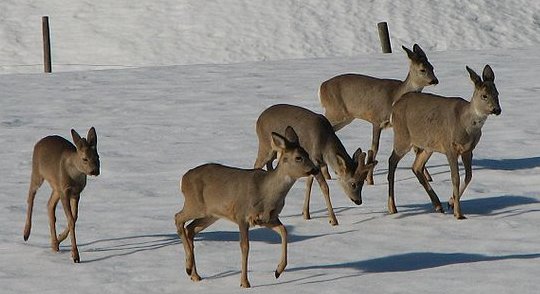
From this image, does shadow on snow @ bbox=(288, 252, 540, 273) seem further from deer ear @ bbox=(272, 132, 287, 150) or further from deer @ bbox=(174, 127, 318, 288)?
deer ear @ bbox=(272, 132, 287, 150)

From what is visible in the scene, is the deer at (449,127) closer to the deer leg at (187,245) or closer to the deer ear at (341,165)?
the deer ear at (341,165)

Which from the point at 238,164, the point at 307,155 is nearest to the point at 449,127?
the point at 307,155

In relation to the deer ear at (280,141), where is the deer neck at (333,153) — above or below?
below

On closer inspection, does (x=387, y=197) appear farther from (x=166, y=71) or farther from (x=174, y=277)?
(x=166, y=71)

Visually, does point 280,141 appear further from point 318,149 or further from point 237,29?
point 237,29

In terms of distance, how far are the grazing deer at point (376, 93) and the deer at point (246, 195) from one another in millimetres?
4693

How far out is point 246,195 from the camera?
1034 cm

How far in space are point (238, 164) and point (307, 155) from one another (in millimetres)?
5610

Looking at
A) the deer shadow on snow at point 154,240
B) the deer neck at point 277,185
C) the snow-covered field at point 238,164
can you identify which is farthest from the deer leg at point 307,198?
the deer neck at point 277,185

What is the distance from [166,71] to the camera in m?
25.5

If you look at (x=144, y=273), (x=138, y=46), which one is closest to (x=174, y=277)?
(x=144, y=273)

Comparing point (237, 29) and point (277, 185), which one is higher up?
point (277, 185)

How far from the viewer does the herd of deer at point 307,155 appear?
10.4 meters

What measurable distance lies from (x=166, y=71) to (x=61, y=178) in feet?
45.9
